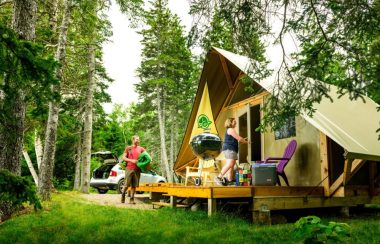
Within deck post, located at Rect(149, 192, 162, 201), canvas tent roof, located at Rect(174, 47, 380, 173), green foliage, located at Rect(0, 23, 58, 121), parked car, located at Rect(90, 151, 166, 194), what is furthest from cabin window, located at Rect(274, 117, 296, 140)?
parked car, located at Rect(90, 151, 166, 194)

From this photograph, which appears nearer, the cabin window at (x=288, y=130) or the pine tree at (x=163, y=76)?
the cabin window at (x=288, y=130)

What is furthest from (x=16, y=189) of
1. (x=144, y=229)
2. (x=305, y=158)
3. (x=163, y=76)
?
(x=163, y=76)

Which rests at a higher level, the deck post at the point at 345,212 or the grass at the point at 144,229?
the deck post at the point at 345,212

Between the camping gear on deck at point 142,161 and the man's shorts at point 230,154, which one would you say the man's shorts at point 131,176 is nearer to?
the camping gear on deck at point 142,161

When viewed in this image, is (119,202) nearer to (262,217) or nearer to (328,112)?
(262,217)

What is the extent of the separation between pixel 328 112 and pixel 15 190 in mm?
6380

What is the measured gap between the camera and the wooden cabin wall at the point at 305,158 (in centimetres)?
748

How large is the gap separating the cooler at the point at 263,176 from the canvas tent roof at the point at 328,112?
1.14 meters

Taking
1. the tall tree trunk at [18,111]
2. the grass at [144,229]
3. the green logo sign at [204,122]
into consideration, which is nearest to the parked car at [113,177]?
the green logo sign at [204,122]

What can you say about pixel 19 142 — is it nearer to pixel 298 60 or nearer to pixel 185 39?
pixel 185 39

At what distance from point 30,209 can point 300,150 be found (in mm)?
5724

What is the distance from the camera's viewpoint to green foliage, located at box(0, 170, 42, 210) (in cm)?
315

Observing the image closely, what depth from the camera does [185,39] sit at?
5055 millimetres

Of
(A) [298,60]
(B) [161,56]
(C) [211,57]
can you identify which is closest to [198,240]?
(A) [298,60]
